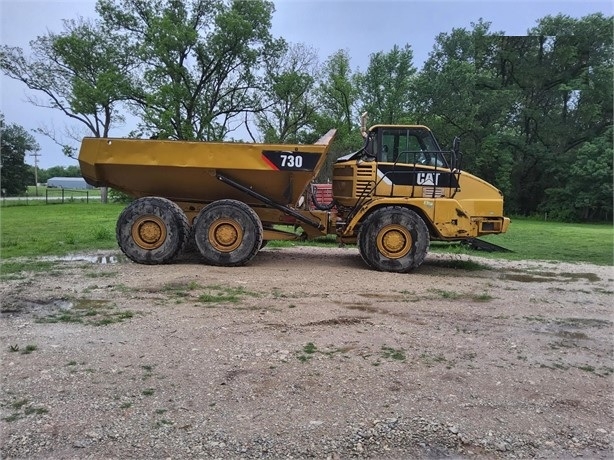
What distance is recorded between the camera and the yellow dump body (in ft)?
30.1

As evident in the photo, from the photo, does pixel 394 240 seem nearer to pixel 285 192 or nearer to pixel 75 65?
pixel 285 192

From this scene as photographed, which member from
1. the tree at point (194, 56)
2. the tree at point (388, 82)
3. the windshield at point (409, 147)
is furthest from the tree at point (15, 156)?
the windshield at point (409, 147)

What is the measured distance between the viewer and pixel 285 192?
379 inches

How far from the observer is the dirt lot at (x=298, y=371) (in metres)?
3.15

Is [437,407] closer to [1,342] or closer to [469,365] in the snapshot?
[469,365]

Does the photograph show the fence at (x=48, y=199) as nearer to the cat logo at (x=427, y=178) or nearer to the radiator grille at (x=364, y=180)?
the radiator grille at (x=364, y=180)

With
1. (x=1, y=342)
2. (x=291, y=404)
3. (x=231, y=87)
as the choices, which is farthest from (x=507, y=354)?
(x=231, y=87)

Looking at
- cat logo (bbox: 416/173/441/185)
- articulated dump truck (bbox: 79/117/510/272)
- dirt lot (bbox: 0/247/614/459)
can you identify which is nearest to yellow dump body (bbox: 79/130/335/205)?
articulated dump truck (bbox: 79/117/510/272)

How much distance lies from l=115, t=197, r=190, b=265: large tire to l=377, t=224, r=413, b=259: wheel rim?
3618 millimetres

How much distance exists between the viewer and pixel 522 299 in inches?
282

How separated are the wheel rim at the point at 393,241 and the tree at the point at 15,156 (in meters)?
56.0

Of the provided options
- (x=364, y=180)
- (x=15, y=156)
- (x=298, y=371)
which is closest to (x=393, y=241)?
(x=364, y=180)

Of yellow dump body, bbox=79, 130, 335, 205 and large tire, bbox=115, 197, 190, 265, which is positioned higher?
yellow dump body, bbox=79, 130, 335, 205

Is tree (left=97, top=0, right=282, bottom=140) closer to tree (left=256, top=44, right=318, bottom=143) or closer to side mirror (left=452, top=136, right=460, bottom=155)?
tree (left=256, top=44, right=318, bottom=143)
